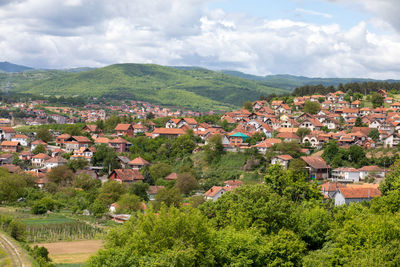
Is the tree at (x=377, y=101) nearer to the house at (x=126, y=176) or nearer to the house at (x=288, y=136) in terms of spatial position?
the house at (x=288, y=136)

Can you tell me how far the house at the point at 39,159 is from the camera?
60862 mm

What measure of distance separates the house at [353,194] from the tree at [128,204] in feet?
59.0

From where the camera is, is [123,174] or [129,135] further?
[129,135]

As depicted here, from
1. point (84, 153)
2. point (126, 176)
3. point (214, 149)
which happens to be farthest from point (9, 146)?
point (214, 149)

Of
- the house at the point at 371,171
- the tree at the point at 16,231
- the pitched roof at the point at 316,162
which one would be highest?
the pitched roof at the point at 316,162

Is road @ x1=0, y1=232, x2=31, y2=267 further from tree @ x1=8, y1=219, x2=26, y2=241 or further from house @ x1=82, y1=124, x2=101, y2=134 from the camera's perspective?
house @ x1=82, y1=124, x2=101, y2=134

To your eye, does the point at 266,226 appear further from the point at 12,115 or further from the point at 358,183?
the point at 12,115

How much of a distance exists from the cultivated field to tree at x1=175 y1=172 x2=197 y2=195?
43.9ft

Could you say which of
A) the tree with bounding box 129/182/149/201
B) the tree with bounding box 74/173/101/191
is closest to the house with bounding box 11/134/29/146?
the tree with bounding box 74/173/101/191

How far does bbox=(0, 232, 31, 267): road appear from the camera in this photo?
83.9 feet

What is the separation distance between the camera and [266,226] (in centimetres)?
2216

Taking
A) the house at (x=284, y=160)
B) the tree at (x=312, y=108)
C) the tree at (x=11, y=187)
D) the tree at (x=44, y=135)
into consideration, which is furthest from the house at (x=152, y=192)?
the tree at (x=312, y=108)

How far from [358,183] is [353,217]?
24.5 m

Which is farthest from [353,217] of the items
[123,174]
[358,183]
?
[123,174]
